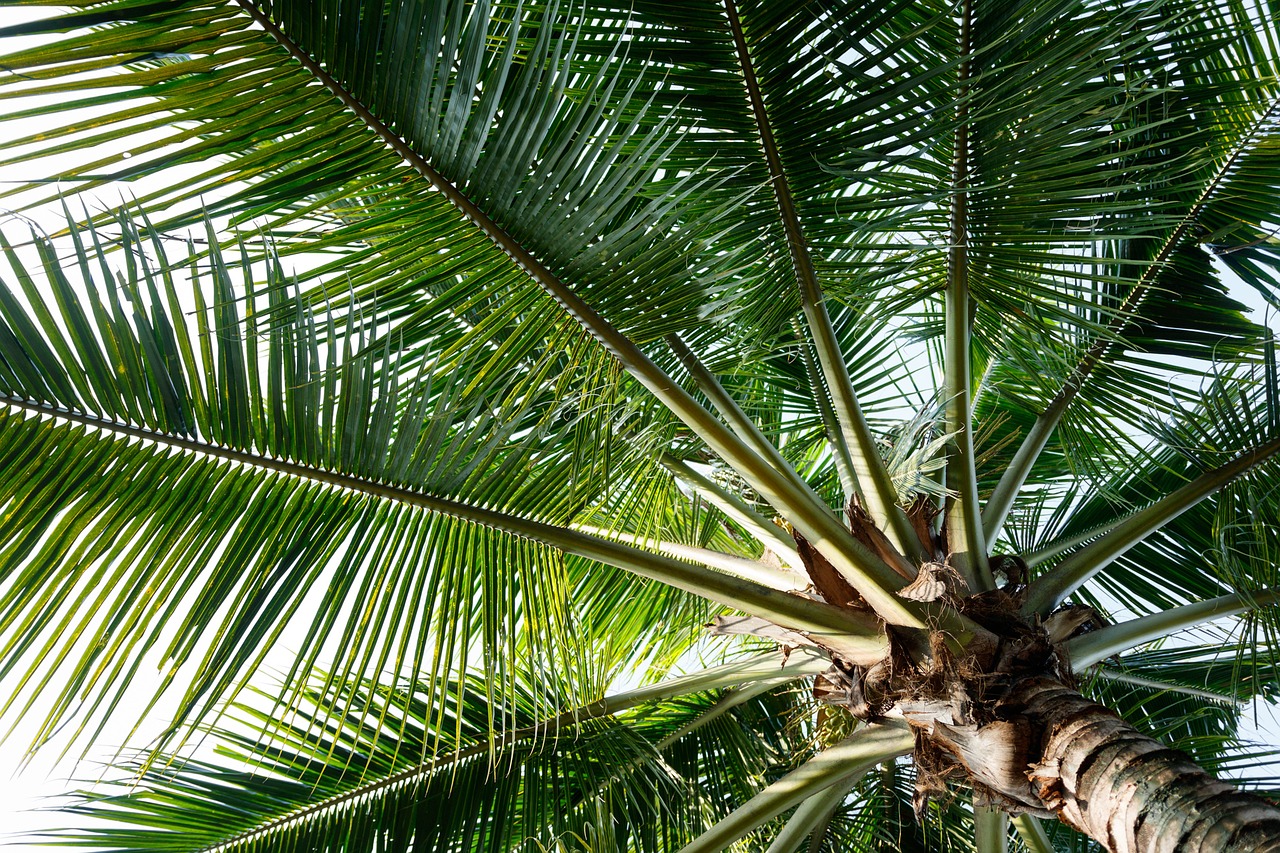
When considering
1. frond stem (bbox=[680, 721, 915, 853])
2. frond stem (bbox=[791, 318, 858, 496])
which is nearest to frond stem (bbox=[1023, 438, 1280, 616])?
frond stem (bbox=[680, 721, 915, 853])

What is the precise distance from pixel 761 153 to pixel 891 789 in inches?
97.6

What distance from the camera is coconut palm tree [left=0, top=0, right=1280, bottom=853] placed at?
1564 mm

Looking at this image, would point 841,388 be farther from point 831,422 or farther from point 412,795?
point 412,795

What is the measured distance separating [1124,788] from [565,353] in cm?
132

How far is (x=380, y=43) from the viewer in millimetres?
1603

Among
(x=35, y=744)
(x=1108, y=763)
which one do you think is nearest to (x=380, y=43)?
(x=35, y=744)

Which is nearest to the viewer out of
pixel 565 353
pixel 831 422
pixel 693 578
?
pixel 693 578

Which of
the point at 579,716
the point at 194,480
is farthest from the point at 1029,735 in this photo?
the point at 194,480

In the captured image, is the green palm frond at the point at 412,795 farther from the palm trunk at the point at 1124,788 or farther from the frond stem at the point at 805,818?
the palm trunk at the point at 1124,788

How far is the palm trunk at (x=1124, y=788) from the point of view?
4.02 ft

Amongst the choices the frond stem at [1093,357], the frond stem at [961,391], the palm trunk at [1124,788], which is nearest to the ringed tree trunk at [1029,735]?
the palm trunk at [1124,788]

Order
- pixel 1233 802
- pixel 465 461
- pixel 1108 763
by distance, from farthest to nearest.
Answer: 1. pixel 465 461
2. pixel 1108 763
3. pixel 1233 802

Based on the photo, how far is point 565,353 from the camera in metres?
2.09

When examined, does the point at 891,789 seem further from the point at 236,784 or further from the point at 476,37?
the point at 476,37
